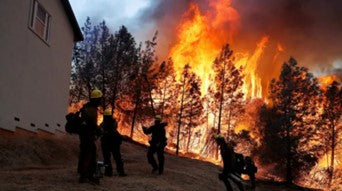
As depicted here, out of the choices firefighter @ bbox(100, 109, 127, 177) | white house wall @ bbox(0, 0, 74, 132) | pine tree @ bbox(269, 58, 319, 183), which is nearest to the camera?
firefighter @ bbox(100, 109, 127, 177)

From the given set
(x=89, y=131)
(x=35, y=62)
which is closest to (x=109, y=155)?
(x=89, y=131)

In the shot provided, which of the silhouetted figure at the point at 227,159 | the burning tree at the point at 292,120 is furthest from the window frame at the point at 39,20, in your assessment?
the burning tree at the point at 292,120

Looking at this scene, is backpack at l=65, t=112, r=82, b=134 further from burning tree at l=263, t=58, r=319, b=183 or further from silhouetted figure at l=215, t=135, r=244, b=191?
burning tree at l=263, t=58, r=319, b=183

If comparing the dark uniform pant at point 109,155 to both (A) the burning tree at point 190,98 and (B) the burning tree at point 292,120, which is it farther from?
(A) the burning tree at point 190,98

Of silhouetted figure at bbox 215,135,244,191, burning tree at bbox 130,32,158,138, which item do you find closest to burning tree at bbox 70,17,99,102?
burning tree at bbox 130,32,158,138

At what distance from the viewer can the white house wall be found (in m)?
16.2

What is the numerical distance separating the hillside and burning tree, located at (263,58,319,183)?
1889 centimetres

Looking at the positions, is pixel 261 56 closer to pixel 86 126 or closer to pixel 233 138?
pixel 233 138

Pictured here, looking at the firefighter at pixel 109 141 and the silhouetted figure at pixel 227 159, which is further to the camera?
the firefighter at pixel 109 141

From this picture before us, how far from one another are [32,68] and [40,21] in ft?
8.12

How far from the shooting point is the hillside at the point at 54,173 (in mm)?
9752

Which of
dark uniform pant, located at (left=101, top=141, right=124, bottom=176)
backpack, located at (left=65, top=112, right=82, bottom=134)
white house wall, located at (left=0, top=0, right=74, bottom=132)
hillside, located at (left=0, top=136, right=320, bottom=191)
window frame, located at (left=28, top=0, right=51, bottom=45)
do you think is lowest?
hillside, located at (left=0, top=136, right=320, bottom=191)

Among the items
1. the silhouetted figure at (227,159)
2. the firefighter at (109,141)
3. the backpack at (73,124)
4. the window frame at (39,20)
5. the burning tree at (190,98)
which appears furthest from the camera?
the burning tree at (190,98)

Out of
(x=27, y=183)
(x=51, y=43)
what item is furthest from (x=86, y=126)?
(x=51, y=43)
